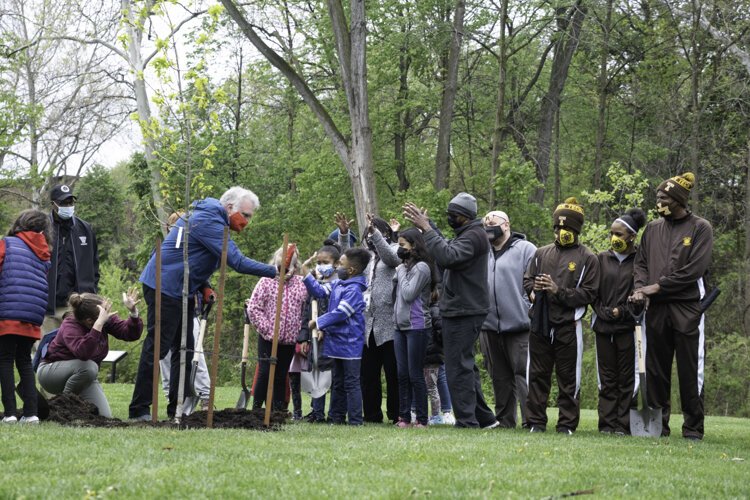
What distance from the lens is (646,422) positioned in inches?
394

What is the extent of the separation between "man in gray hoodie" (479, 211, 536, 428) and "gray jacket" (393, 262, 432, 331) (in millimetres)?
726

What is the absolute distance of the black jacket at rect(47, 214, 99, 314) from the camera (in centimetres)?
1062

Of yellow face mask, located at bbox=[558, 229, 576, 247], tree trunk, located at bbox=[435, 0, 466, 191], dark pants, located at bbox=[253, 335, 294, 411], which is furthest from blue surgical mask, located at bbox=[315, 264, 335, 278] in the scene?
tree trunk, located at bbox=[435, 0, 466, 191]

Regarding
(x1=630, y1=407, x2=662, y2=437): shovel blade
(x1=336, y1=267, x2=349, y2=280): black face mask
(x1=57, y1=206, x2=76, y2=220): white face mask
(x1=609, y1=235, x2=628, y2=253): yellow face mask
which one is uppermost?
(x1=57, y1=206, x2=76, y2=220): white face mask

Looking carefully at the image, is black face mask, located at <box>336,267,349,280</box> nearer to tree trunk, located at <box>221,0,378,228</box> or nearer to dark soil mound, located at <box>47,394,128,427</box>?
dark soil mound, located at <box>47,394,128,427</box>

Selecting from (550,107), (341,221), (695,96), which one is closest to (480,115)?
(550,107)

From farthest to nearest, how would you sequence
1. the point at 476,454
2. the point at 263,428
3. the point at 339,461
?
the point at 263,428, the point at 476,454, the point at 339,461

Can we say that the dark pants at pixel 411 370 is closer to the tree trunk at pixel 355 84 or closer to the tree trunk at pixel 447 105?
the tree trunk at pixel 355 84

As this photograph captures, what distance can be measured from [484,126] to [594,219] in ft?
16.6

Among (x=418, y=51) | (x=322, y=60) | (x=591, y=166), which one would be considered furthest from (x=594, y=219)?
(x=322, y=60)

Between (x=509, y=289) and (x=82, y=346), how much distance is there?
14.9 ft

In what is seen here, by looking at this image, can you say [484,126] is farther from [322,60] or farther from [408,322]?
[408,322]

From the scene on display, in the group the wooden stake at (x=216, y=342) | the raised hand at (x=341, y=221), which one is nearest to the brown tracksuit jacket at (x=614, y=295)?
the raised hand at (x=341, y=221)

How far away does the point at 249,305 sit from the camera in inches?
443
